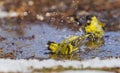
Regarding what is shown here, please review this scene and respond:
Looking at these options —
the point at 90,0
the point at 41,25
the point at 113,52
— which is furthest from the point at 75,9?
the point at 113,52

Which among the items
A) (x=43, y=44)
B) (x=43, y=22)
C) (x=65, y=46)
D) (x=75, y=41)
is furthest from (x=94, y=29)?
(x=43, y=22)

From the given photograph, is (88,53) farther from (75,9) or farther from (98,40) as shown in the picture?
(75,9)

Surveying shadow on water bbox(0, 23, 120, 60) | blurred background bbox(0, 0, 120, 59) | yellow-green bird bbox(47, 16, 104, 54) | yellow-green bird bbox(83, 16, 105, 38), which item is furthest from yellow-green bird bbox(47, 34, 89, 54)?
yellow-green bird bbox(83, 16, 105, 38)

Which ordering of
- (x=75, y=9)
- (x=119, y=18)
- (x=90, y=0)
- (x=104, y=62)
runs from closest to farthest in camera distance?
(x=104, y=62) → (x=119, y=18) → (x=75, y=9) → (x=90, y=0)

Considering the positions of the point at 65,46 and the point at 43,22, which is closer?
the point at 65,46

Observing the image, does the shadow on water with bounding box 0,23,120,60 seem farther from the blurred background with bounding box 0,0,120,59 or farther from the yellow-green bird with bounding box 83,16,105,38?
the yellow-green bird with bounding box 83,16,105,38

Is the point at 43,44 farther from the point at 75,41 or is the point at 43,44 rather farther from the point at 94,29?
the point at 94,29
